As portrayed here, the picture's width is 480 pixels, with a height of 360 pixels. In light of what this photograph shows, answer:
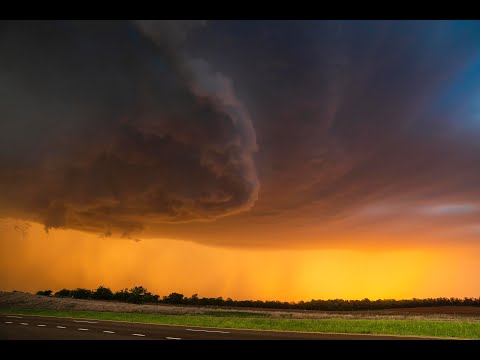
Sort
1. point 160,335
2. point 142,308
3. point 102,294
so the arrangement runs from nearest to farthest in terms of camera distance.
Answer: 1. point 160,335
2. point 142,308
3. point 102,294

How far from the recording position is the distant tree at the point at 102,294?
9382 cm

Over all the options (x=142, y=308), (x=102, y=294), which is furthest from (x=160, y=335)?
(x=102, y=294)

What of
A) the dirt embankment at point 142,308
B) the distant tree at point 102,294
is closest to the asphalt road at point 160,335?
the dirt embankment at point 142,308

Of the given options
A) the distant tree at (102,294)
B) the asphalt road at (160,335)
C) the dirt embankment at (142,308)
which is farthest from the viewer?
the distant tree at (102,294)

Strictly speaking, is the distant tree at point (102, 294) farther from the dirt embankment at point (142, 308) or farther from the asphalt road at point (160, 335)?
the asphalt road at point (160, 335)

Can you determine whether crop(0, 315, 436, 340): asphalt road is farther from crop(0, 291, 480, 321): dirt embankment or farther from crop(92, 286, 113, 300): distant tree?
crop(92, 286, 113, 300): distant tree

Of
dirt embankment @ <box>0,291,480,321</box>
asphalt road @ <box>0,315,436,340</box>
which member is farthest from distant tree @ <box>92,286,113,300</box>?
asphalt road @ <box>0,315,436,340</box>

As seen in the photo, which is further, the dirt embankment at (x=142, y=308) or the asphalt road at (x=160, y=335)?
the dirt embankment at (x=142, y=308)

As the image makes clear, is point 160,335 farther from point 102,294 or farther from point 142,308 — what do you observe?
point 102,294

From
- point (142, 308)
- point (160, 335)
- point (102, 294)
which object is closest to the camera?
point (160, 335)

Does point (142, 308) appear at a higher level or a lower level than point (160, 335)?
higher

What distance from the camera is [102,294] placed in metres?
94.9
